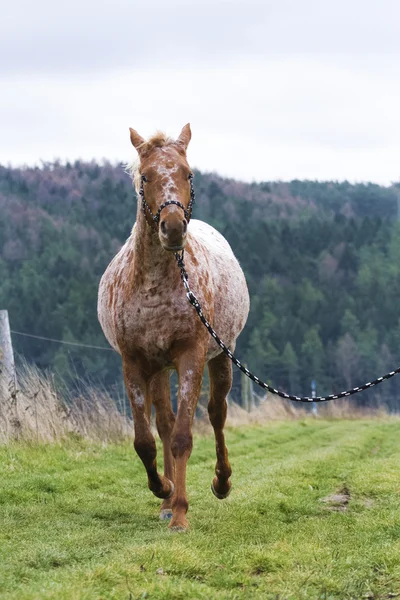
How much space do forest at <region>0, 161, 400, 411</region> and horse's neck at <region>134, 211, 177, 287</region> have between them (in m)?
33.5

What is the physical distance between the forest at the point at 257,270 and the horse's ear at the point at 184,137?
33.4 m

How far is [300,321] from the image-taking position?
6038 cm

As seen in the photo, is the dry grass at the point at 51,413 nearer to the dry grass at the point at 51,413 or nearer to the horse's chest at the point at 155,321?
the dry grass at the point at 51,413

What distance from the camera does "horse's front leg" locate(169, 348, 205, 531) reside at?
7.80m

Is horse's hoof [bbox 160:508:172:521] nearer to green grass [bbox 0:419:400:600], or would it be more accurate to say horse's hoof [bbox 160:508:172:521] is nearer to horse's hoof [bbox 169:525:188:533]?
green grass [bbox 0:419:400:600]

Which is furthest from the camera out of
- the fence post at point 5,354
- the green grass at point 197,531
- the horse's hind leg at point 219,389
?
the fence post at point 5,354

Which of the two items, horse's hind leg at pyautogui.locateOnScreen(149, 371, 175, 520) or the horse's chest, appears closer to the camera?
the horse's chest

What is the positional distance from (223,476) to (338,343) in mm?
49201

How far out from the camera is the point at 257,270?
213 feet

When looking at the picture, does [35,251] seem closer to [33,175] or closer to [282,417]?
[33,175]

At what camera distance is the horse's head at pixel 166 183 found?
717 cm

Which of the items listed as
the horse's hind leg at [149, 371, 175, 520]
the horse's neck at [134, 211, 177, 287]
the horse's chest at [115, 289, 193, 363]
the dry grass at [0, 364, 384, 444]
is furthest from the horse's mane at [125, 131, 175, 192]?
the dry grass at [0, 364, 384, 444]

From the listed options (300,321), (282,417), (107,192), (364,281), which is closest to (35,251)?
(107,192)

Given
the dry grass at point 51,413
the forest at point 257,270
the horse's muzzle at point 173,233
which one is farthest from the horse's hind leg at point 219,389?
the forest at point 257,270
